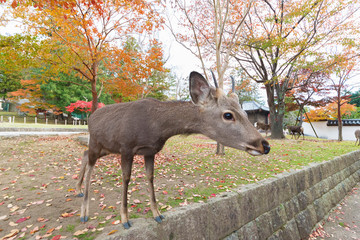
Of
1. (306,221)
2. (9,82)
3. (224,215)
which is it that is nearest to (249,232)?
(224,215)

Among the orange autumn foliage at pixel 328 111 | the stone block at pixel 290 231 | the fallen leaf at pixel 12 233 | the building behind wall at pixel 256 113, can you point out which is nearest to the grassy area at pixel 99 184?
the fallen leaf at pixel 12 233

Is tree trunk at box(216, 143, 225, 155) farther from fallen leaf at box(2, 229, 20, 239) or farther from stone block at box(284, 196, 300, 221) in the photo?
fallen leaf at box(2, 229, 20, 239)

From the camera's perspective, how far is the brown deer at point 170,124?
7.30 ft

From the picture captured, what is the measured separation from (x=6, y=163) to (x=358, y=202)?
1529cm

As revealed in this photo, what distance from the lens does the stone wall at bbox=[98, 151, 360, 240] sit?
292 cm

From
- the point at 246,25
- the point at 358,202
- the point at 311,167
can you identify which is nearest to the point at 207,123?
Result: the point at 311,167

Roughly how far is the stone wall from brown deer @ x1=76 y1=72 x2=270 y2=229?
13.2 inches

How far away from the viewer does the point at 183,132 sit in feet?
8.20

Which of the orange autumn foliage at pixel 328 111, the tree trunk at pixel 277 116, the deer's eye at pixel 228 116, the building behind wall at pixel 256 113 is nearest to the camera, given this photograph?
the deer's eye at pixel 228 116

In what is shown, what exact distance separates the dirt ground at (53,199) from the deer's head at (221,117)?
2.10 meters

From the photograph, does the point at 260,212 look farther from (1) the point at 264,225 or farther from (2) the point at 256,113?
(2) the point at 256,113

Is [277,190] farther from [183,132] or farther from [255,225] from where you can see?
[183,132]

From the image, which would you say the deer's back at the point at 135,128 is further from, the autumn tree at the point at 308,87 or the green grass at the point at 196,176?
the autumn tree at the point at 308,87

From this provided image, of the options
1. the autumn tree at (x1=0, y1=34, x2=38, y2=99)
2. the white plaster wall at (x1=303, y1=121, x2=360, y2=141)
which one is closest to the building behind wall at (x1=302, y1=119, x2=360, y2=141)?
the white plaster wall at (x1=303, y1=121, x2=360, y2=141)
